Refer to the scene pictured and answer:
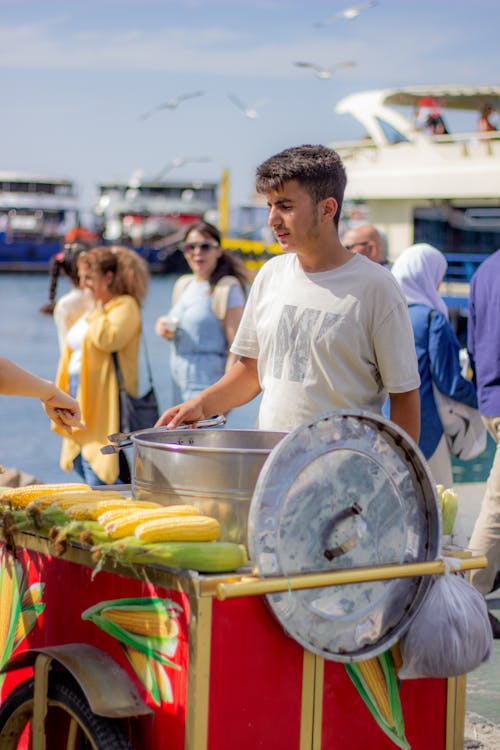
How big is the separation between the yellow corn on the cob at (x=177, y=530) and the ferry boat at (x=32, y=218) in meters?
82.2

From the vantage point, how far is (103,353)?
20.7ft

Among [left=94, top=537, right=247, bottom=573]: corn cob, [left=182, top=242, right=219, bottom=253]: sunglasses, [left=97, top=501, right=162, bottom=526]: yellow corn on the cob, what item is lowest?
[left=94, top=537, right=247, bottom=573]: corn cob

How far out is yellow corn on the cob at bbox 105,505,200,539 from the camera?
8.42 ft

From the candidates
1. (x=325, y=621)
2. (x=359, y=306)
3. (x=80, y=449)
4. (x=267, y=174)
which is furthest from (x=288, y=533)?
(x=80, y=449)

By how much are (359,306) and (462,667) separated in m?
0.97

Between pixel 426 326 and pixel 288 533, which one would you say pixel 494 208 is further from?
pixel 288 533

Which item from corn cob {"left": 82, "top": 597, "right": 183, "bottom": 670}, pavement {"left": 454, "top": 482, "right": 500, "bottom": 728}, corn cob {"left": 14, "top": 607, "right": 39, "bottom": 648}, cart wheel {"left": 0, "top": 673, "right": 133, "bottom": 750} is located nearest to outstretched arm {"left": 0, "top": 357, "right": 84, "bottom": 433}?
corn cob {"left": 14, "top": 607, "right": 39, "bottom": 648}

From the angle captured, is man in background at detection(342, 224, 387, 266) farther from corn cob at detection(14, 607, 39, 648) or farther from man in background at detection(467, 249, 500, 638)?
corn cob at detection(14, 607, 39, 648)

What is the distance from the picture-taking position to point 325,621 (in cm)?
254

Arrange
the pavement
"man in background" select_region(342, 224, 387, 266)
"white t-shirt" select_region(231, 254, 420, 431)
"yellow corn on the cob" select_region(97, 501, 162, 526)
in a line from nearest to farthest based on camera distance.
Result: 1. "yellow corn on the cob" select_region(97, 501, 162, 526)
2. "white t-shirt" select_region(231, 254, 420, 431)
3. the pavement
4. "man in background" select_region(342, 224, 387, 266)

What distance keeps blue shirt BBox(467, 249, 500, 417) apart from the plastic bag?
7.20 ft

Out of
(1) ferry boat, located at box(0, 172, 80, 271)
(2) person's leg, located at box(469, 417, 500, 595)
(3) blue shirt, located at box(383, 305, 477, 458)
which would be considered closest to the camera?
(2) person's leg, located at box(469, 417, 500, 595)

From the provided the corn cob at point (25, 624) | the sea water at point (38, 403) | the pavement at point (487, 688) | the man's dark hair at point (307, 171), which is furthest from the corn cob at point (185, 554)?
the sea water at point (38, 403)

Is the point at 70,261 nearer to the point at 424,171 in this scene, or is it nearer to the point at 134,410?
the point at 134,410
